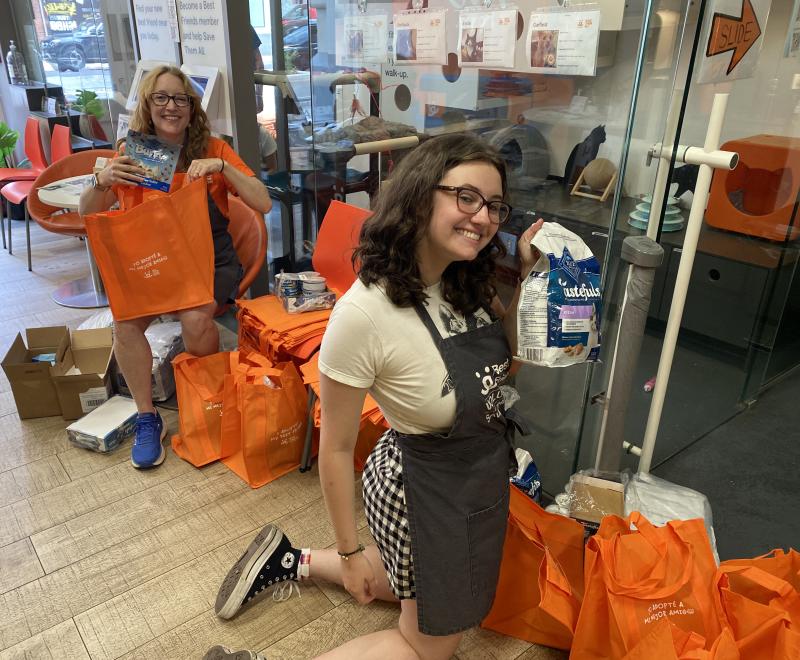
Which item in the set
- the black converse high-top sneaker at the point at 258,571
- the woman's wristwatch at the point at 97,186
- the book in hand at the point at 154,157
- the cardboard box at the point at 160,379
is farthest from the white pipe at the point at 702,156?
the cardboard box at the point at 160,379

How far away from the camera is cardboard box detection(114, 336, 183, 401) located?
2.63 metres

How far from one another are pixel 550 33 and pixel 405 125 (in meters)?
0.78

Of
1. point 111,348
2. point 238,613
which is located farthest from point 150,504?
point 111,348

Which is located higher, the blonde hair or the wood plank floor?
the blonde hair

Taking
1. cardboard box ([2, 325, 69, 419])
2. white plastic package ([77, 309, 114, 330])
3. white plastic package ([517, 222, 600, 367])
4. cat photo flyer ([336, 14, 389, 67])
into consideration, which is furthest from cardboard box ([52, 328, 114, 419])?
white plastic package ([517, 222, 600, 367])

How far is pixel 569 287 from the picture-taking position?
1296mm

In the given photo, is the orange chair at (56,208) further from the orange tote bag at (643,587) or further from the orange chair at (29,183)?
the orange tote bag at (643,587)

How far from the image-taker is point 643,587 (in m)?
1.29

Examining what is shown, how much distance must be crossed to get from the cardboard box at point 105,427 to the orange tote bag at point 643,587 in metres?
1.80

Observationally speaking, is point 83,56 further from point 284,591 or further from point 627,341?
point 627,341

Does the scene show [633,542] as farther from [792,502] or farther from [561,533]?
[792,502]

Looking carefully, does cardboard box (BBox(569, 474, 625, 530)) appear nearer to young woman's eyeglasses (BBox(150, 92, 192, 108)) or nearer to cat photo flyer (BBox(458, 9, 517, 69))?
cat photo flyer (BBox(458, 9, 517, 69))

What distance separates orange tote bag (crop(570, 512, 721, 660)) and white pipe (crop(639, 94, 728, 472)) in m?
0.47

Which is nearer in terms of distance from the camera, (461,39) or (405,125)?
(461,39)
